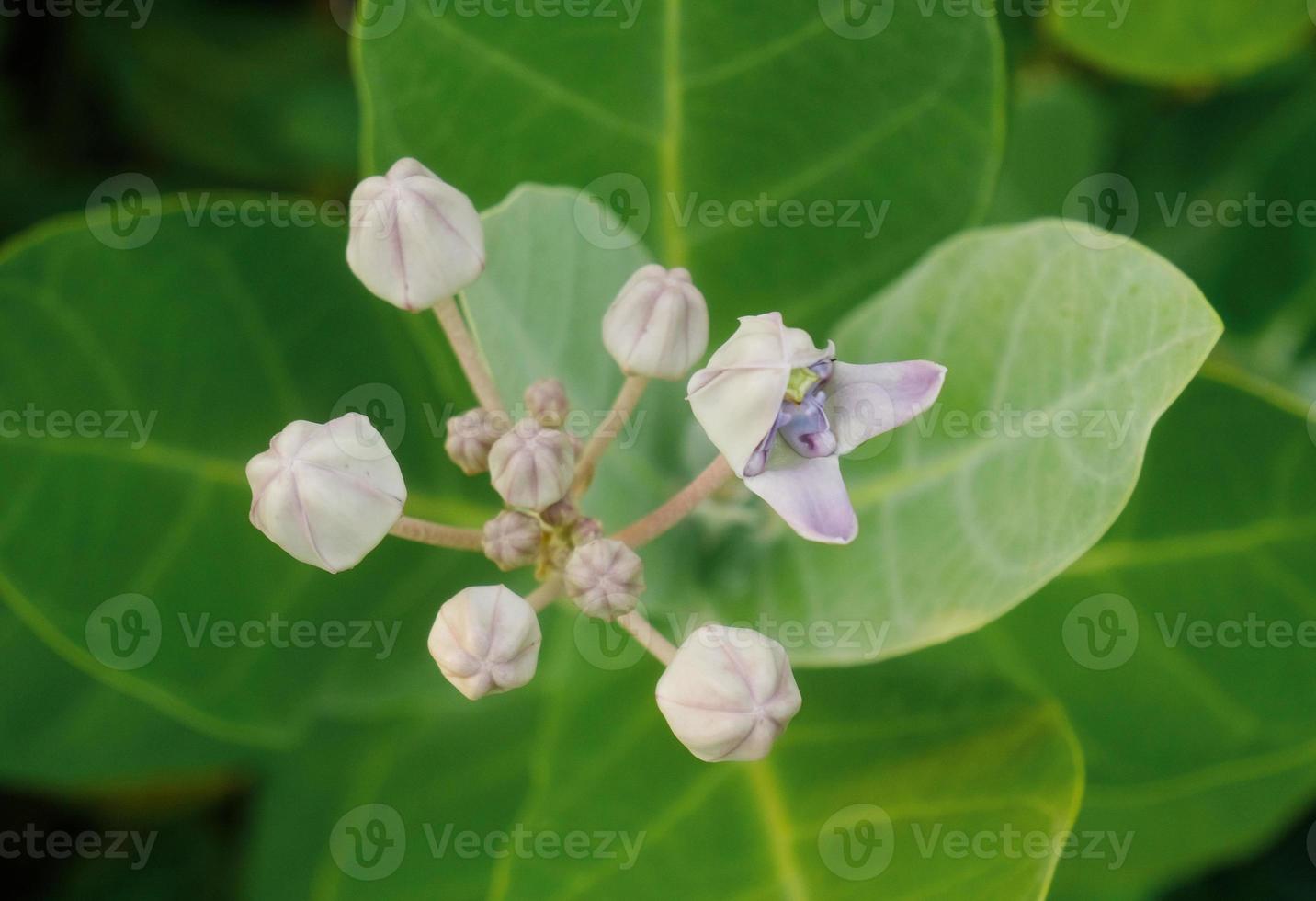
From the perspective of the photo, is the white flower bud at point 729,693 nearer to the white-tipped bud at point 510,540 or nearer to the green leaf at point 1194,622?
the white-tipped bud at point 510,540

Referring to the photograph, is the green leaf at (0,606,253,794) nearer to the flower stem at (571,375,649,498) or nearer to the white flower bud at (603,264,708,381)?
the flower stem at (571,375,649,498)

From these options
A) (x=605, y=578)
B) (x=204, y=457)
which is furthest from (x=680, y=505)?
(x=204, y=457)

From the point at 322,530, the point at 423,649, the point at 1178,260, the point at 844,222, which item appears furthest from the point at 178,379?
the point at 1178,260

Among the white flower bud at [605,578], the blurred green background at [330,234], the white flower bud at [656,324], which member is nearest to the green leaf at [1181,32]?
the blurred green background at [330,234]

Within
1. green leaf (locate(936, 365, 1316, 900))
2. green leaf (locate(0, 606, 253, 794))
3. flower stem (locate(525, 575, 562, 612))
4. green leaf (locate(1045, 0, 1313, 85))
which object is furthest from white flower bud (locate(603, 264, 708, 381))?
green leaf (locate(0, 606, 253, 794))

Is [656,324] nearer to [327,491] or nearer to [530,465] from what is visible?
[530,465]

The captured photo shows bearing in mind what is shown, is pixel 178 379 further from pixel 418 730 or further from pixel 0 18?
pixel 0 18
